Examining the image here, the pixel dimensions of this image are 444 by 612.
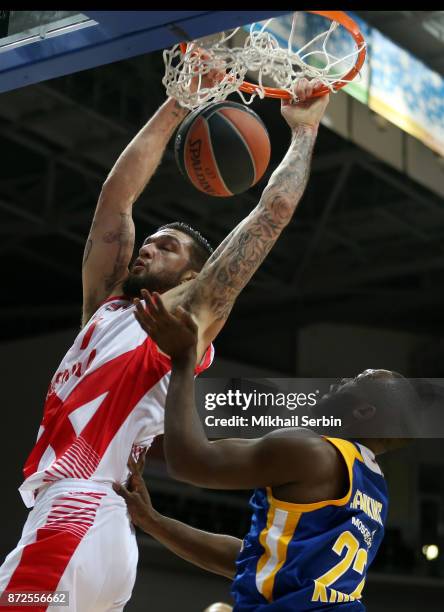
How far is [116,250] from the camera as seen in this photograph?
3.18 meters

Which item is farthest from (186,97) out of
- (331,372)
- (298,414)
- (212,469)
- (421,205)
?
(331,372)

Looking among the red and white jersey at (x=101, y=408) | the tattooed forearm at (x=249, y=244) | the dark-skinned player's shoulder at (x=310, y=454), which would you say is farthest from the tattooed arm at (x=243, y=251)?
the dark-skinned player's shoulder at (x=310, y=454)

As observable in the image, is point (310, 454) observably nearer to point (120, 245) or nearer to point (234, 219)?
point (120, 245)

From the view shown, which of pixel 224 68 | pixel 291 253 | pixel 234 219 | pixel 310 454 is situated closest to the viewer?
pixel 310 454

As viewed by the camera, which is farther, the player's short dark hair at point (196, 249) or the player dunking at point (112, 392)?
the player's short dark hair at point (196, 249)

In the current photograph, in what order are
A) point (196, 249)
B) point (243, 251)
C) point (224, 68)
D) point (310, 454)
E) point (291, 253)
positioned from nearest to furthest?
point (310, 454) < point (243, 251) < point (196, 249) < point (224, 68) < point (291, 253)

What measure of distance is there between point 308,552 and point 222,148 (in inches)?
56.0

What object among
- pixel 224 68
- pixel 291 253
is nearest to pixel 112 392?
pixel 224 68

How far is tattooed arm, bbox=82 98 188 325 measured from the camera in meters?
3.15

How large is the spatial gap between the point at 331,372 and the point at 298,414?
600 cm

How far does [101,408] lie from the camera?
2678 mm

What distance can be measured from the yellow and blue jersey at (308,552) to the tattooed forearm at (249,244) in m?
0.59

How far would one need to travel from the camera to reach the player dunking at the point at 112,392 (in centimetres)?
253

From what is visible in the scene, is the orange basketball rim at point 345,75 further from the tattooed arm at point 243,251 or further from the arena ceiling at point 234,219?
the arena ceiling at point 234,219
